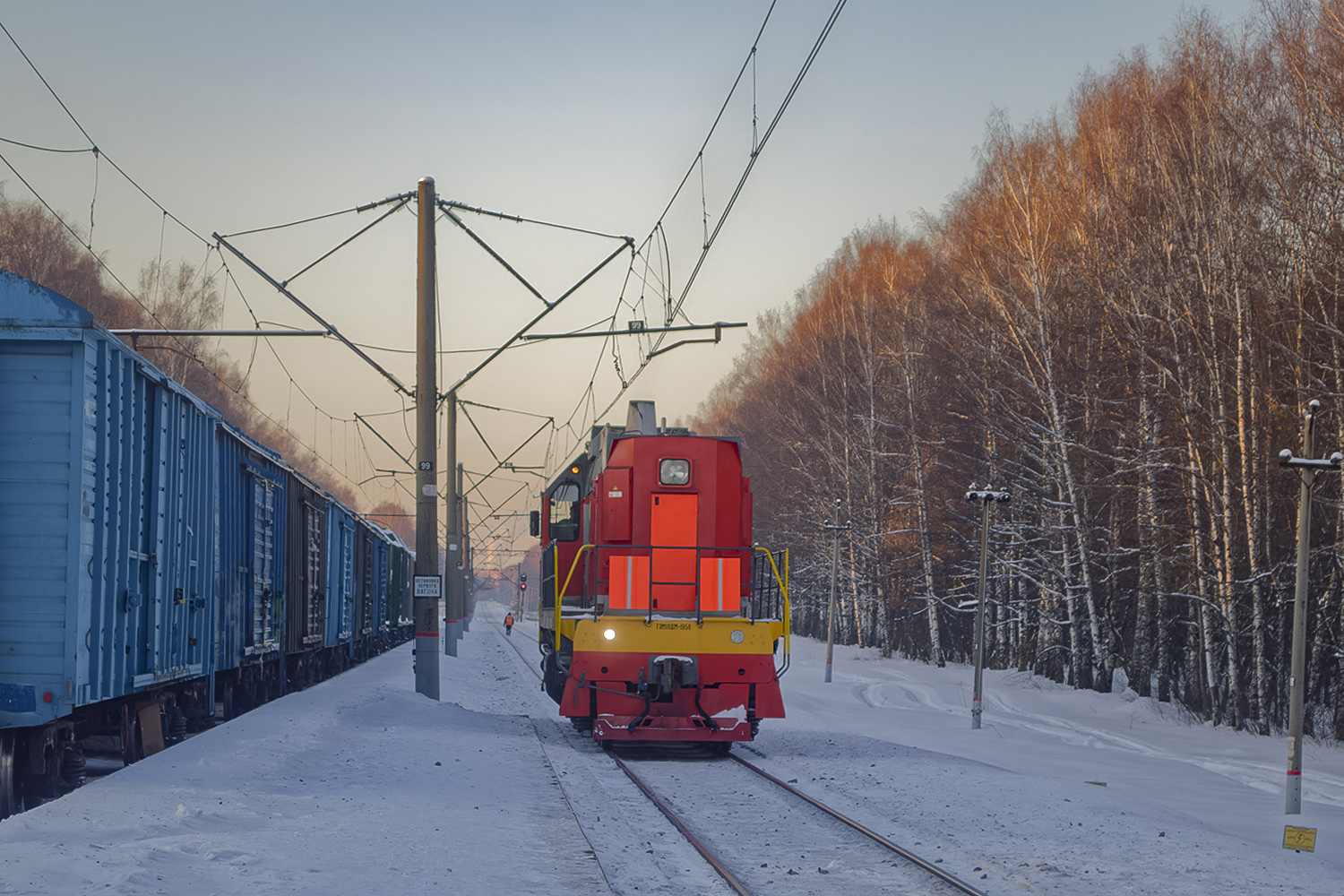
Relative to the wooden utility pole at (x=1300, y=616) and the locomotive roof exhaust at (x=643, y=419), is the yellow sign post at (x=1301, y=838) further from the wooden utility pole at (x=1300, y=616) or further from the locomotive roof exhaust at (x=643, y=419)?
the locomotive roof exhaust at (x=643, y=419)

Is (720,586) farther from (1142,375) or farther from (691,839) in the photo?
(1142,375)

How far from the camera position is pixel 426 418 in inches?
681

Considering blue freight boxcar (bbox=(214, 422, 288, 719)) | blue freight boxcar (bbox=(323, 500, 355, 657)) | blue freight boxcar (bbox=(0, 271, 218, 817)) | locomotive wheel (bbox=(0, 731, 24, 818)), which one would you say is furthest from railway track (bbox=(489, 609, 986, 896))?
blue freight boxcar (bbox=(323, 500, 355, 657))

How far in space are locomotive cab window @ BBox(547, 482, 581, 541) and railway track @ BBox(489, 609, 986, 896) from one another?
166 inches

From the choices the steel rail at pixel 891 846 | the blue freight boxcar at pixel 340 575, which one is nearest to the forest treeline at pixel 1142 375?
the steel rail at pixel 891 846

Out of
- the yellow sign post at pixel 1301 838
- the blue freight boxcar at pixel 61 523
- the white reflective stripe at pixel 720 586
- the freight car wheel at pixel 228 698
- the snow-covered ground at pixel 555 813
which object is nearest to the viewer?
the snow-covered ground at pixel 555 813

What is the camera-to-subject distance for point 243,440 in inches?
591

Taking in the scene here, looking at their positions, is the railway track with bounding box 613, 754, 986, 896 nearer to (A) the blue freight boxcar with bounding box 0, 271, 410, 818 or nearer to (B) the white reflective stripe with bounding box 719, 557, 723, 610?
(B) the white reflective stripe with bounding box 719, 557, 723, 610

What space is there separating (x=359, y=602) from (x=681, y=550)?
18.3 meters

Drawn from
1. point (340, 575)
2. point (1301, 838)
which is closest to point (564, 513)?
point (1301, 838)

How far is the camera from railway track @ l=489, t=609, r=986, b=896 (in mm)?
7512

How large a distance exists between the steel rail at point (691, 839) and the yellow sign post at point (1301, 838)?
17.9 feet

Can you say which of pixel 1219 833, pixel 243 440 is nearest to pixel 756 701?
pixel 1219 833

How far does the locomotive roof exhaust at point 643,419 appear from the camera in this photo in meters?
14.8
